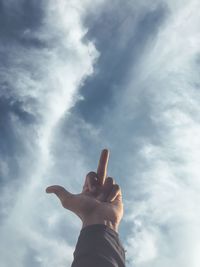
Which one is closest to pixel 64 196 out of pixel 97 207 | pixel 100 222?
pixel 97 207

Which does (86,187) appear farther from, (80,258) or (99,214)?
(80,258)

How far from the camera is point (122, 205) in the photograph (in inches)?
271

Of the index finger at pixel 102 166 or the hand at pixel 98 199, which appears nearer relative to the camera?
the hand at pixel 98 199

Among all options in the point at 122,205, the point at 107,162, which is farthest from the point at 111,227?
the point at 107,162

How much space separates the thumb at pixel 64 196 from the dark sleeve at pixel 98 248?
923mm

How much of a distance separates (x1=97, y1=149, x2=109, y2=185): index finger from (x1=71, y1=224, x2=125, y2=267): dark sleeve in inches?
73.0

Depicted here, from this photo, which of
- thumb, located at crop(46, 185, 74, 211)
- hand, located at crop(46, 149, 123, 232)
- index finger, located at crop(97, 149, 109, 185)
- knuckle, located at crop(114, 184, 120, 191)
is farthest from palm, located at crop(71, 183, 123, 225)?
index finger, located at crop(97, 149, 109, 185)

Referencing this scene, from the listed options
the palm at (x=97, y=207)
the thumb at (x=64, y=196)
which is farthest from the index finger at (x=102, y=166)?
the thumb at (x=64, y=196)

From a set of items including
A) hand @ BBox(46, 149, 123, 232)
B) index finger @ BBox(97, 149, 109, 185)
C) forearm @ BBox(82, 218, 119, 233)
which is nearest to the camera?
forearm @ BBox(82, 218, 119, 233)

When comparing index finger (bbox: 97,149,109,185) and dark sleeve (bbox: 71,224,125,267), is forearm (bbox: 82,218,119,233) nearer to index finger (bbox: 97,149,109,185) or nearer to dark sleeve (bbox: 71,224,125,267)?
dark sleeve (bbox: 71,224,125,267)

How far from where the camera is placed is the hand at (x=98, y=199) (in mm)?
5953

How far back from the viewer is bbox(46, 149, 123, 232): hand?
19.5 ft

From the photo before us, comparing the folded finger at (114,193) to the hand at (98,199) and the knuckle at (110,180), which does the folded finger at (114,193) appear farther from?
the knuckle at (110,180)

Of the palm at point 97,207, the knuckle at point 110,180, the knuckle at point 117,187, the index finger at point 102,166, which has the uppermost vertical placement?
the index finger at point 102,166
